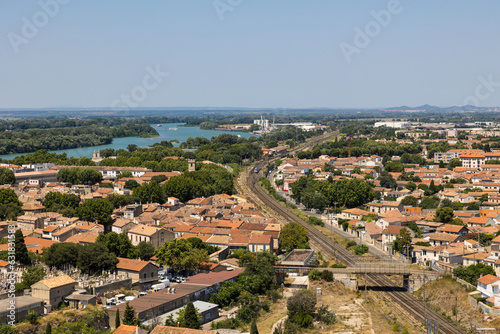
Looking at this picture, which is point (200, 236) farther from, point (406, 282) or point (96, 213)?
point (406, 282)

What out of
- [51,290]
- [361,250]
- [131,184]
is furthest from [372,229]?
[131,184]

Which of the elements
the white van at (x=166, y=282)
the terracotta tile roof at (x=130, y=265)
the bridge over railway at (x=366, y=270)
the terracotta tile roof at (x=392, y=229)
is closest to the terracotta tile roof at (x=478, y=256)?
the bridge over railway at (x=366, y=270)

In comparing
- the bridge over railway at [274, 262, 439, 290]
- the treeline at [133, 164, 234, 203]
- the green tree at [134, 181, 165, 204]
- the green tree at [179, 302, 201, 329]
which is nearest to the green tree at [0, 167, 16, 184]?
the treeline at [133, 164, 234, 203]

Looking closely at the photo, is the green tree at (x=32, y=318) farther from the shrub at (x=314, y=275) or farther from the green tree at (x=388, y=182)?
the green tree at (x=388, y=182)

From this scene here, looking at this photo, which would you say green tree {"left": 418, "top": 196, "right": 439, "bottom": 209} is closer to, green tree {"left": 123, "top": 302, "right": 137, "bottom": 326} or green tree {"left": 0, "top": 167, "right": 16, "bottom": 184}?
green tree {"left": 123, "top": 302, "right": 137, "bottom": 326}

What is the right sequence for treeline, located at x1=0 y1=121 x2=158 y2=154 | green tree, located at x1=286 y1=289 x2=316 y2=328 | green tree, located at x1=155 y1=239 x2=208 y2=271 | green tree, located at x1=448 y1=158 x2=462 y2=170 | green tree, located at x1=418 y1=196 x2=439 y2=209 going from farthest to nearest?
treeline, located at x1=0 y1=121 x2=158 y2=154
green tree, located at x1=448 y1=158 x2=462 y2=170
green tree, located at x1=418 y1=196 x2=439 y2=209
green tree, located at x1=155 y1=239 x2=208 y2=271
green tree, located at x1=286 y1=289 x2=316 y2=328

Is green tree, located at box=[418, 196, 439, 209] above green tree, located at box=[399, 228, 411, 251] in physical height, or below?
below
